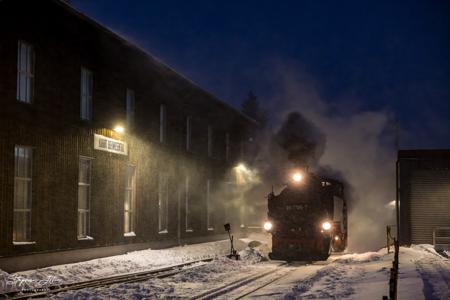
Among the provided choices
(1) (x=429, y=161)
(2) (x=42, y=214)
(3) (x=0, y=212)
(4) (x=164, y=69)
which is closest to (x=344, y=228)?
(1) (x=429, y=161)

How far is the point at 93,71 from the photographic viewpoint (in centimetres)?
2712

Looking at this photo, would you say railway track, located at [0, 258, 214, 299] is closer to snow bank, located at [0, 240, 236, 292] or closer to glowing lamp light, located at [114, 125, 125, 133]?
snow bank, located at [0, 240, 236, 292]

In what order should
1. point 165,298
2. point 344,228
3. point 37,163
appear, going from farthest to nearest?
point 344,228
point 37,163
point 165,298

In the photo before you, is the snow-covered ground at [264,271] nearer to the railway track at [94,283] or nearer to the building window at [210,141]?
the railway track at [94,283]

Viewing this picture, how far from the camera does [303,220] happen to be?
25516 mm

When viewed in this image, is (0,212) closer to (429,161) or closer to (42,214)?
(42,214)

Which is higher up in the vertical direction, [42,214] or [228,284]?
[42,214]

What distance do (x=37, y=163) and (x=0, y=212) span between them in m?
2.54

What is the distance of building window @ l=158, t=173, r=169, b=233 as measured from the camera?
112ft

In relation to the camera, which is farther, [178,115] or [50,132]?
[178,115]

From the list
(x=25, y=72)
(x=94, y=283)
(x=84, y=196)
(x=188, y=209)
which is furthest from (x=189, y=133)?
(x=94, y=283)

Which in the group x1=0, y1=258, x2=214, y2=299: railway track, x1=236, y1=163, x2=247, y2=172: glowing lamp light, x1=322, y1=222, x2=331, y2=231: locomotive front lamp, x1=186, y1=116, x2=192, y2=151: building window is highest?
x1=186, y1=116, x2=192, y2=151: building window

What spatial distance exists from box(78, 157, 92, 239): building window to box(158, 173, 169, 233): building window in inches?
305

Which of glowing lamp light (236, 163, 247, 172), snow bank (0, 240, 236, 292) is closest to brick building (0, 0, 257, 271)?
snow bank (0, 240, 236, 292)
